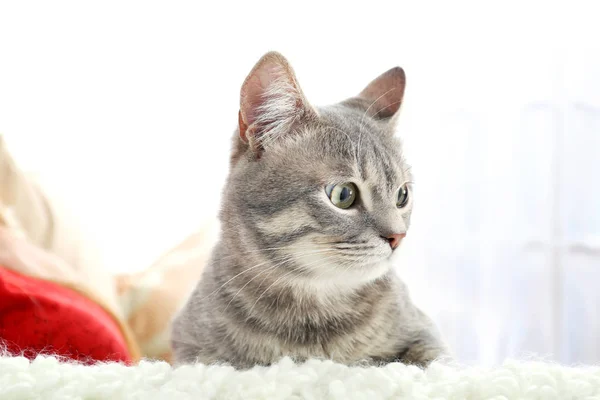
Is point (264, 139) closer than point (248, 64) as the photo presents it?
Yes

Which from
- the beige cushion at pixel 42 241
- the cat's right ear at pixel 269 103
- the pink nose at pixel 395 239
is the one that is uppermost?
the cat's right ear at pixel 269 103

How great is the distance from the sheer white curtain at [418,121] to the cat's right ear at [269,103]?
3.54 ft

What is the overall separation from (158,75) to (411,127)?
0.96 m

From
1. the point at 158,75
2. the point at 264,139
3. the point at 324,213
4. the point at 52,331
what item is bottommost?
the point at 52,331

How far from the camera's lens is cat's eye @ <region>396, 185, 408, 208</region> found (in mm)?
1173

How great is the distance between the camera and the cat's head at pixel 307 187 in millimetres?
1011

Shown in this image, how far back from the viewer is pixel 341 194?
1.03 meters

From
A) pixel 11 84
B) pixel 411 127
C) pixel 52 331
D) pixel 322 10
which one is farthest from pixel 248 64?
pixel 52 331

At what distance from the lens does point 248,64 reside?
7.06ft

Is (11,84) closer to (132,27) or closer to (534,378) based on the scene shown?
(132,27)

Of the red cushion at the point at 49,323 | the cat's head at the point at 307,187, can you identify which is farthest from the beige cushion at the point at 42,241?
the cat's head at the point at 307,187

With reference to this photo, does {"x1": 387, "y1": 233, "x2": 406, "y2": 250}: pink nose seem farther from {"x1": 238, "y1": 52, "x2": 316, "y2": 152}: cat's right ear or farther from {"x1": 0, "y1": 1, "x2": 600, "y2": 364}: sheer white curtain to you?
{"x1": 0, "y1": 1, "x2": 600, "y2": 364}: sheer white curtain

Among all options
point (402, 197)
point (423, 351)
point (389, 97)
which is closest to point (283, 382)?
point (423, 351)

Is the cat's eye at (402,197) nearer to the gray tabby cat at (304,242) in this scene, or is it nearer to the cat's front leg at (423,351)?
the gray tabby cat at (304,242)
